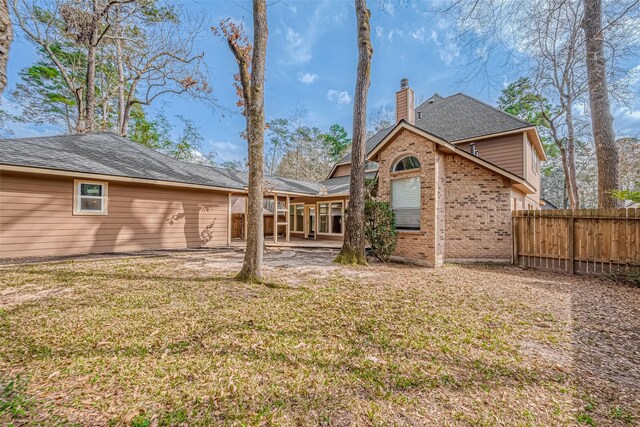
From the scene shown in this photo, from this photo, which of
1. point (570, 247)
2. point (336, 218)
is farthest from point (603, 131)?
point (336, 218)

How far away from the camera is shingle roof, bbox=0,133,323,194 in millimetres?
7785

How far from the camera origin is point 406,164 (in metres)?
8.66

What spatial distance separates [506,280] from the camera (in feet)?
20.6

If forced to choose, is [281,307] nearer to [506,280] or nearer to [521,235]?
[506,280]

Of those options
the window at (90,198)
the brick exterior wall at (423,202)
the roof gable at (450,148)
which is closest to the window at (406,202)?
the brick exterior wall at (423,202)

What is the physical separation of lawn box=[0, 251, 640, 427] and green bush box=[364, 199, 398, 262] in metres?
3.36

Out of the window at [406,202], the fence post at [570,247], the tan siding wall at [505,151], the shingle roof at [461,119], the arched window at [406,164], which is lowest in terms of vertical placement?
the fence post at [570,247]

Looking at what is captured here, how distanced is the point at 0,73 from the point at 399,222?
8.42m

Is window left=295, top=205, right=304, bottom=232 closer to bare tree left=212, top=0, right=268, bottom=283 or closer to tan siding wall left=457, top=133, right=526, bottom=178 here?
tan siding wall left=457, top=133, right=526, bottom=178

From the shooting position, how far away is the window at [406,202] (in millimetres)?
8320

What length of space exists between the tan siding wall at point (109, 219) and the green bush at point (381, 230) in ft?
23.1

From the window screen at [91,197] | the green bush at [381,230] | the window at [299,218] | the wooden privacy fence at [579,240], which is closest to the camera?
the wooden privacy fence at [579,240]

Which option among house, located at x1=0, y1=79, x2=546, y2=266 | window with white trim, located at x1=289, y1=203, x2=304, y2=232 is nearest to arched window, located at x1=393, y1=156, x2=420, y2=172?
house, located at x1=0, y1=79, x2=546, y2=266

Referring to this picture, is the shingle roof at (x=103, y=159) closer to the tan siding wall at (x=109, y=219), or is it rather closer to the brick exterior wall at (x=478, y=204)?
the tan siding wall at (x=109, y=219)
